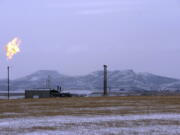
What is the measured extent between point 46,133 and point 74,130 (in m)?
1.45

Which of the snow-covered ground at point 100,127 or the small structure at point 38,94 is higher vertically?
the small structure at point 38,94

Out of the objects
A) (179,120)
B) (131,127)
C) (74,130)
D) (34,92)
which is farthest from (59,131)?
(34,92)

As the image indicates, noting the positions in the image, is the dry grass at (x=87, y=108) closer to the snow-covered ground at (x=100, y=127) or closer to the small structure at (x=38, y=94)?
the snow-covered ground at (x=100, y=127)

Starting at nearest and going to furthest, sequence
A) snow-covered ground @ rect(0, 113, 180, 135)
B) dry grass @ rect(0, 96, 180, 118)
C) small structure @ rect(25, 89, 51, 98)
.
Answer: snow-covered ground @ rect(0, 113, 180, 135)
dry grass @ rect(0, 96, 180, 118)
small structure @ rect(25, 89, 51, 98)

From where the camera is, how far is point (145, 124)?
22469 mm

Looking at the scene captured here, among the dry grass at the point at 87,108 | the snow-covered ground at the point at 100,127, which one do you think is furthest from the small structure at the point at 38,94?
the snow-covered ground at the point at 100,127

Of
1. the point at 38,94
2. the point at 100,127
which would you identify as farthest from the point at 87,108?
the point at 38,94

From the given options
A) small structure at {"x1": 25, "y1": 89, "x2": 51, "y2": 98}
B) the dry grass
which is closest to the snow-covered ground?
the dry grass

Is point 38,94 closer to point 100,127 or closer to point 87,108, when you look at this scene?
point 87,108

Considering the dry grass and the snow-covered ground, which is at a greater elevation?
the dry grass

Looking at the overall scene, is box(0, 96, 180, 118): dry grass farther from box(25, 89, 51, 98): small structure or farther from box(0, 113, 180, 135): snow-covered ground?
box(25, 89, 51, 98): small structure

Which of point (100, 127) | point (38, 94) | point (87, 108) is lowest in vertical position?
point (100, 127)

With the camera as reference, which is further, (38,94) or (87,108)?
(38,94)

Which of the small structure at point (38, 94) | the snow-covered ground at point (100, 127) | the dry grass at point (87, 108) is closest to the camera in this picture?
the snow-covered ground at point (100, 127)
